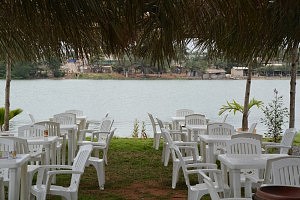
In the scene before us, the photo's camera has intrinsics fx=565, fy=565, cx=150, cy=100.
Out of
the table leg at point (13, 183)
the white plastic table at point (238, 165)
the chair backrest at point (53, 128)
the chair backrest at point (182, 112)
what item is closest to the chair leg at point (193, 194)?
the white plastic table at point (238, 165)

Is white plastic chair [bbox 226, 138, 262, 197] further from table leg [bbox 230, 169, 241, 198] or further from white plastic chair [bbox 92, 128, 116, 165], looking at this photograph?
white plastic chair [bbox 92, 128, 116, 165]

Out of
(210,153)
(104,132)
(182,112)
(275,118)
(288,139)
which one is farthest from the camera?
(182,112)

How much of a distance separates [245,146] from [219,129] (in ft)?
7.22

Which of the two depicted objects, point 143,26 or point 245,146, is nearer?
point 143,26

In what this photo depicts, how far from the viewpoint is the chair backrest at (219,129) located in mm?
8984

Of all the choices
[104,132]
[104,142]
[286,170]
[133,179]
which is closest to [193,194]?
[286,170]

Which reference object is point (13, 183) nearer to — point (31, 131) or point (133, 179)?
point (31, 131)

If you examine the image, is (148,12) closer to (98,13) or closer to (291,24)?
(98,13)

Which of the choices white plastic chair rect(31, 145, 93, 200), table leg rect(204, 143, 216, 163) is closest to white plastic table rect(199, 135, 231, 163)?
table leg rect(204, 143, 216, 163)

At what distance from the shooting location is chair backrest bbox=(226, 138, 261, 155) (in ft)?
22.2

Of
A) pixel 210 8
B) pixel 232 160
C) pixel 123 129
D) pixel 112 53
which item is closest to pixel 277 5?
pixel 210 8

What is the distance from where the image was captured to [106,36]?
2.89m

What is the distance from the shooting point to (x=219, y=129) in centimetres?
905

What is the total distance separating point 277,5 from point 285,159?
2394 mm
